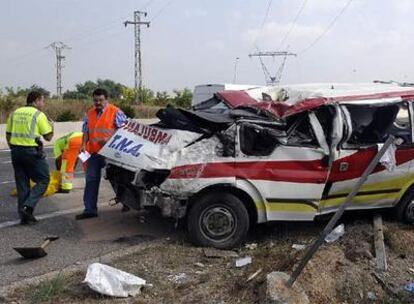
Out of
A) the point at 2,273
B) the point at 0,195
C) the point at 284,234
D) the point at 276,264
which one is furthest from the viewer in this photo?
the point at 0,195

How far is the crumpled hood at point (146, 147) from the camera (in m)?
6.59

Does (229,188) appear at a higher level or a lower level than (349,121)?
lower

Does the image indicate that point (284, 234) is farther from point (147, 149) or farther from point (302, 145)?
point (147, 149)

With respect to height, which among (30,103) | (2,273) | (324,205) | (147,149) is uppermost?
(30,103)

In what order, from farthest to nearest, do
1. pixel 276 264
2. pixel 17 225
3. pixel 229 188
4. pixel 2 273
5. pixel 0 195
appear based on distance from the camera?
pixel 0 195
pixel 17 225
pixel 229 188
pixel 2 273
pixel 276 264

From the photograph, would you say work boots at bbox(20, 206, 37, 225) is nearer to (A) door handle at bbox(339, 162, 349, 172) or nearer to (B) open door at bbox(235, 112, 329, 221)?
(B) open door at bbox(235, 112, 329, 221)

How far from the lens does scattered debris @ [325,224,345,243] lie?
21.1 ft

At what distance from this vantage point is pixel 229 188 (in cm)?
652

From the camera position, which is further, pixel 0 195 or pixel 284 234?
pixel 0 195

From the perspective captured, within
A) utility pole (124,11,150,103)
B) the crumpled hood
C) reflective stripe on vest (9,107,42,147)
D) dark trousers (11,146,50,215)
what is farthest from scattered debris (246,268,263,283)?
utility pole (124,11,150,103)

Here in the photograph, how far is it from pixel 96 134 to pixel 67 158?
2312 mm

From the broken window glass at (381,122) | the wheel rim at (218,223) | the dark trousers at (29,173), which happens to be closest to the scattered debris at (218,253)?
the wheel rim at (218,223)

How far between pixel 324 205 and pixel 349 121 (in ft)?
3.26

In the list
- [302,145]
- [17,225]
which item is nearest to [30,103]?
[17,225]
